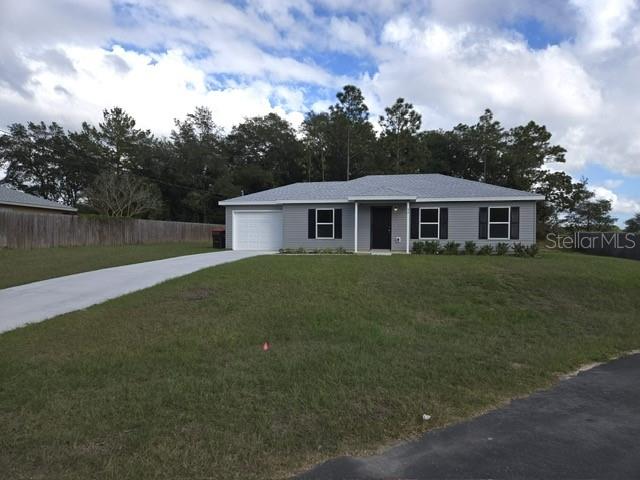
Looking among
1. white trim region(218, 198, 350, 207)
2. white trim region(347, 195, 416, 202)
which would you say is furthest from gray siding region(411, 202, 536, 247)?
white trim region(218, 198, 350, 207)

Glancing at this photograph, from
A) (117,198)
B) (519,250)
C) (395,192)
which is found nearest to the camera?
(519,250)

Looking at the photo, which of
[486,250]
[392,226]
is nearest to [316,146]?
[392,226]

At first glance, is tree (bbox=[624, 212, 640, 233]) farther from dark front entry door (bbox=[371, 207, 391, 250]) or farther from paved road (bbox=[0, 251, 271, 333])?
paved road (bbox=[0, 251, 271, 333])

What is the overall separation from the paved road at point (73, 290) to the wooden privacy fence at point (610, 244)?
2023 centimetres

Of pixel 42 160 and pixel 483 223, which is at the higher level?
pixel 42 160

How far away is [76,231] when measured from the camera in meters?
23.5

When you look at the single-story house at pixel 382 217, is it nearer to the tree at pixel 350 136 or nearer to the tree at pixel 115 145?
the tree at pixel 350 136

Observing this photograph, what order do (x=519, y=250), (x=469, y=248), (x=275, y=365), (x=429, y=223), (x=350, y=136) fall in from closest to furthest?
(x=275, y=365)
(x=519, y=250)
(x=469, y=248)
(x=429, y=223)
(x=350, y=136)

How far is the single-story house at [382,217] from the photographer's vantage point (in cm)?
1773

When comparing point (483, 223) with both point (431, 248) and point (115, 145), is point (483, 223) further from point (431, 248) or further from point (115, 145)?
point (115, 145)

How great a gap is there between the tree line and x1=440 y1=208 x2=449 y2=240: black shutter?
2087 centimetres

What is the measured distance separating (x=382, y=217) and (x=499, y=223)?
15.4 ft

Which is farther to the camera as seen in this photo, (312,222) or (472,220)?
(312,222)

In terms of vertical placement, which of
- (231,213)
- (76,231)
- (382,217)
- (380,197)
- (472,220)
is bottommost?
(76,231)
